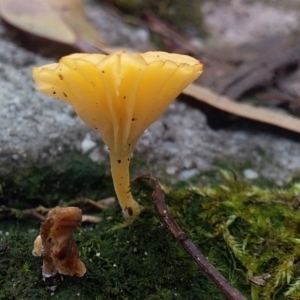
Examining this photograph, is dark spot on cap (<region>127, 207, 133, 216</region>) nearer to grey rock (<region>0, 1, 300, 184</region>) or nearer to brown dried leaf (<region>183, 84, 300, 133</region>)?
grey rock (<region>0, 1, 300, 184</region>)

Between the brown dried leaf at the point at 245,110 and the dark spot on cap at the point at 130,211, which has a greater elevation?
the brown dried leaf at the point at 245,110

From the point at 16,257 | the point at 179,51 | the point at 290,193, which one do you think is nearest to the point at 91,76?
the point at 16,257

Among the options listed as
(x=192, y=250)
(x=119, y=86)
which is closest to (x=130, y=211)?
(x=192, y=250)

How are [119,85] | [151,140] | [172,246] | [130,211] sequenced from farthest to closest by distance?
[151,140] → [130,211] → [172,246] → [119,85]

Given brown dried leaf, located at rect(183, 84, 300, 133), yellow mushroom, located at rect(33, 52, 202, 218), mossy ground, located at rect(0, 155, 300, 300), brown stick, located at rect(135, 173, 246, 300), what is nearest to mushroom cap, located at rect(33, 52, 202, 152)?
yellow mushroom, located at rect(33, 52, 202, 218)

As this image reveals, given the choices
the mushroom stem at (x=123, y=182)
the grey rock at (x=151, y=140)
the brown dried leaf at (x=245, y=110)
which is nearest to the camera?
the mushroom stem at (x=123, y=182)

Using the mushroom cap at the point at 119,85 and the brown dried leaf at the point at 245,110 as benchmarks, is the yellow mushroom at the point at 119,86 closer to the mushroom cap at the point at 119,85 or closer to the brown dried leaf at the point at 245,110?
the mushroom cap at the point at 119,85

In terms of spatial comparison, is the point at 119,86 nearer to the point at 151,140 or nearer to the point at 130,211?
the point at 130,211

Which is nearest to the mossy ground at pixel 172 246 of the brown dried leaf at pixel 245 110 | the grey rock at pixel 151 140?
the grey rock at pixel 151 140
